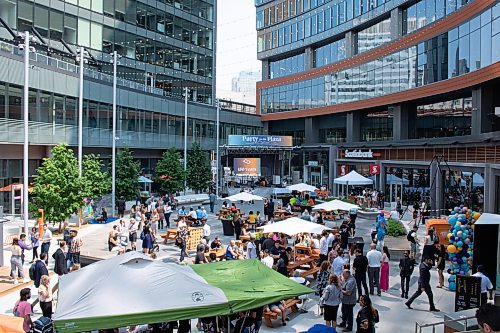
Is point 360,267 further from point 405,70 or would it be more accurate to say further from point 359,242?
point 405,70

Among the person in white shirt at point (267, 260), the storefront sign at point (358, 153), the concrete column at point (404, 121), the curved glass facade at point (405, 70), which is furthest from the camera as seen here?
the concrete column at point (404, 121)

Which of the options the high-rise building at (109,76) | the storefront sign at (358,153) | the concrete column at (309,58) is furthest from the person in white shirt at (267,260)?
the concrete column at (309,58)

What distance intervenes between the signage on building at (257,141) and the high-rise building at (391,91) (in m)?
4.50

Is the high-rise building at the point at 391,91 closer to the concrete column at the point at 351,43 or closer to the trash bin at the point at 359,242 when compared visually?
Answer: the concrete column at the point at 351,43

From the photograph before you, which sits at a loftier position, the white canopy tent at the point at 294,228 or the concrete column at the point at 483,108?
the concrete column at the point at 483,108

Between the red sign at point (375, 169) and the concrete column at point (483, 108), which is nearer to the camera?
the concrete column at point (483, 108)

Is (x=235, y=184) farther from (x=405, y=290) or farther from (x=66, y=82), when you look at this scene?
(x=405, y=290)

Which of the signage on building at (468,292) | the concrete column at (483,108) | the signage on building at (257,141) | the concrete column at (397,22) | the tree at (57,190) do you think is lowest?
the signage on building at (468,292)

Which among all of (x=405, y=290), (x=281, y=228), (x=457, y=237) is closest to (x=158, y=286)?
(x=405, y=290)

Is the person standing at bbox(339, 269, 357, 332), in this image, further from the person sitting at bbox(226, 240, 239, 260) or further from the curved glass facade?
the curved glass facade

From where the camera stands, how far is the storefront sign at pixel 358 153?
161 feet

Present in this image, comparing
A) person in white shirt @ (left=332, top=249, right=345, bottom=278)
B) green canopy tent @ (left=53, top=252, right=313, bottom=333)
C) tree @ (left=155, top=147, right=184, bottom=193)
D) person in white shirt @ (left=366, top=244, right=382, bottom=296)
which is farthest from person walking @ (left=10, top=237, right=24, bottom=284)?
tree @ (left=155, top=147, right=184, bottom=193)

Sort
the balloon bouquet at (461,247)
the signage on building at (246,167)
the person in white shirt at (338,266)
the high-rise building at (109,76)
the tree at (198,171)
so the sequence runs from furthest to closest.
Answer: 1. the signage on building at (246,167)
2. the tree at (198,171)
3. the high-rise building at (109,76)
4. the balloon bouquet at (461,247)
5. the person in white shirt at (338,266)

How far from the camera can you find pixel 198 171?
50.9 meters
